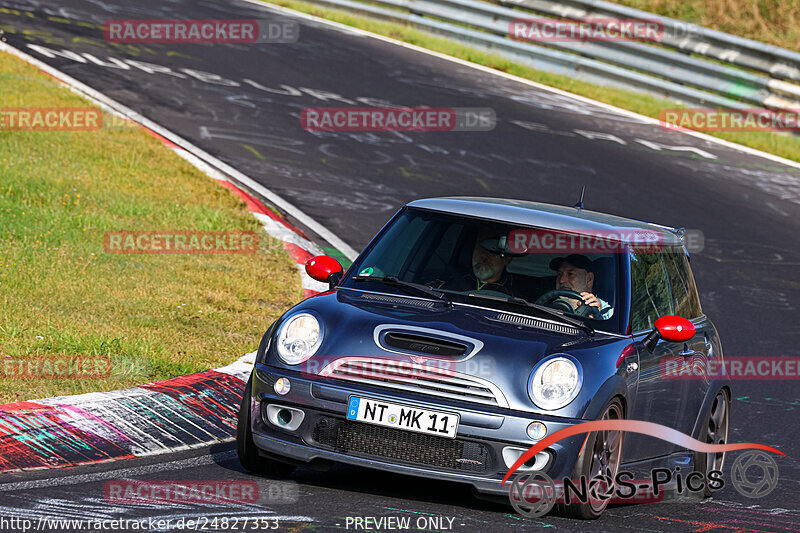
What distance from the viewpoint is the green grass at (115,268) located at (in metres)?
7.96

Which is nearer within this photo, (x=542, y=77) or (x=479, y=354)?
(x=479, y=354)

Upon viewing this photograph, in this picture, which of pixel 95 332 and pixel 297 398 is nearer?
pixel 297 398

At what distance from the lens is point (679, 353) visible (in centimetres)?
711

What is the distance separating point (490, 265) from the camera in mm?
7109

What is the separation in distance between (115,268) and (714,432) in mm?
4914

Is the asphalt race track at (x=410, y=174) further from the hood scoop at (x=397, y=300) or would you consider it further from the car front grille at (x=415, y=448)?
the hood scoop at (x=397, y=300)

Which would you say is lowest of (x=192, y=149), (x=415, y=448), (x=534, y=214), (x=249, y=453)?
(x=249, y=453)

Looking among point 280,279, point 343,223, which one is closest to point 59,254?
point 280,279

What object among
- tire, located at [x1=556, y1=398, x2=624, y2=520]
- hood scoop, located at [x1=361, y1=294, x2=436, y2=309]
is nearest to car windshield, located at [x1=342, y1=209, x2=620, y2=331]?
hood scoop, located at [x1=361, y1=294, x2=436, y2=309]

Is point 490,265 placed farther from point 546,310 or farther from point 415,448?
point 415,448

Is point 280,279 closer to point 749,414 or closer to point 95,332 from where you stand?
point 95,332

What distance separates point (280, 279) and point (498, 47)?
12977mm

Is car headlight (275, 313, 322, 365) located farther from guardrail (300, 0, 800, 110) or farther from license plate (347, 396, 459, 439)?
guardrail (300, 0, 800, 110)

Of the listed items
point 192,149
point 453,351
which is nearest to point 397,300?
point 453,351
